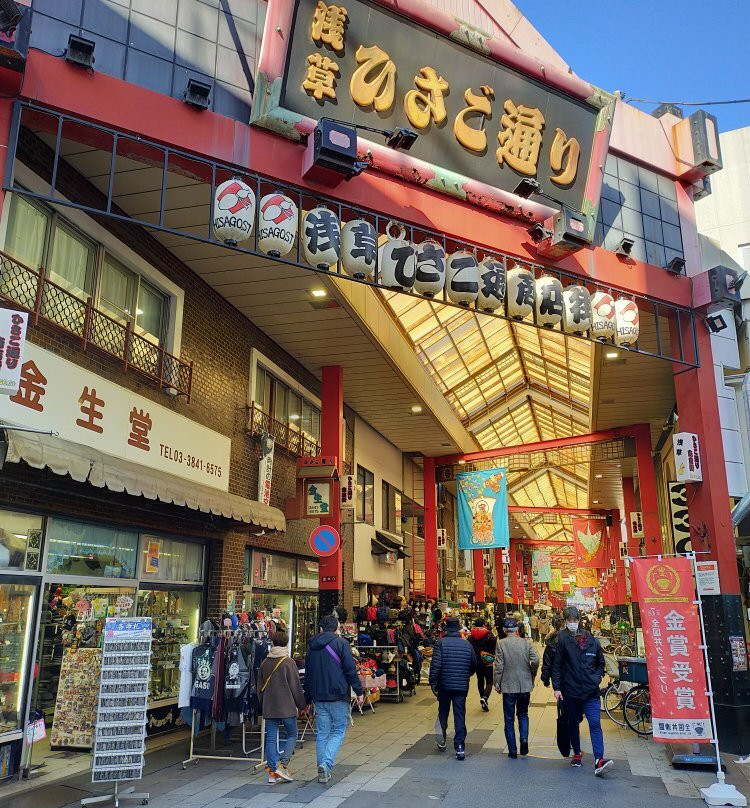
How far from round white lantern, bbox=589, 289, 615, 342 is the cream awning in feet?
19.1

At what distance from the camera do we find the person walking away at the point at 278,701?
7.23 m

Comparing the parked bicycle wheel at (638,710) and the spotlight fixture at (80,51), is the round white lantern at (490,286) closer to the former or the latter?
the spotlight fixture at (80,51)

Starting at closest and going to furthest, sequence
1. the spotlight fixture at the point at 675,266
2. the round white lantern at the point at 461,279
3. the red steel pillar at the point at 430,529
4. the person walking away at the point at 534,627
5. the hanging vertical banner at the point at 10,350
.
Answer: the hanging vertical banner at the point at 10,350 < the round white lantern at the point at 461,279 < the spotlight fixture at the point at 675,266 < the red steel pillar at the point at 430,529 < the person walking away at the point at 534,627

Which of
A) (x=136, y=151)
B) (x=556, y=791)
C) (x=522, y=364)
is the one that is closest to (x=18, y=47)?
(x=136, y=151)

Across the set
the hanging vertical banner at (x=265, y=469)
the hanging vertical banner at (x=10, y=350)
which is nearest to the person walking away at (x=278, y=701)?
the hanging vertical banner at (x=10, y=350)

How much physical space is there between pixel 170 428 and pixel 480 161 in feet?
19.1

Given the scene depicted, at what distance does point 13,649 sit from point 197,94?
6267mm

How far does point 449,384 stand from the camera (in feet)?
74.2

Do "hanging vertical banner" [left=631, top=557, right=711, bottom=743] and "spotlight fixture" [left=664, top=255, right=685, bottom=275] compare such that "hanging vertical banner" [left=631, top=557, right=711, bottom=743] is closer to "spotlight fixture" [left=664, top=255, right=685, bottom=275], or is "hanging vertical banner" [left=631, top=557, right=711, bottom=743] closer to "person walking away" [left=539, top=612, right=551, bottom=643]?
"spotlight fixture" [left=664, top=255, right=685, bottom=275]

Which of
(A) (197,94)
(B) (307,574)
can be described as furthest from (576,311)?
(B) (307,574)

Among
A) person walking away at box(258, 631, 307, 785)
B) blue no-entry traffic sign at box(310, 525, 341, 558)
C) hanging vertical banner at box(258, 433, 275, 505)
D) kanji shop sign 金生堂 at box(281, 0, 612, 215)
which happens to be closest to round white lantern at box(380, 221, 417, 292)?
kanji shop sign 金生堂 at box(281, 0, 612, 215)

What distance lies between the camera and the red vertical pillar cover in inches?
522

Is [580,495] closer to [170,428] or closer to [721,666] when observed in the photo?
[721,666]

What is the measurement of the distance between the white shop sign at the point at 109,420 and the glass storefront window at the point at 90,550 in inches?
38.7
